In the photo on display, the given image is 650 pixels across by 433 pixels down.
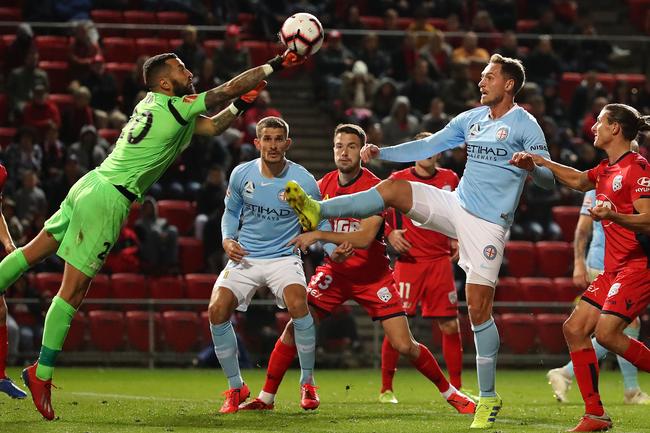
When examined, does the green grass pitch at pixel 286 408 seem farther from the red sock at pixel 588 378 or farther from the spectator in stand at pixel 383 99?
the spectator in stand at pixel 383 99

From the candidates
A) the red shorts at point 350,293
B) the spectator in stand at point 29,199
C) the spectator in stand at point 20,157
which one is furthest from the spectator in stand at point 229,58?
the red shorts at point 350,293

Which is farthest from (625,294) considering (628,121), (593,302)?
(628,121)

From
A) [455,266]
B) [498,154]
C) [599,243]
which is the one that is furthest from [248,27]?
[498,154]

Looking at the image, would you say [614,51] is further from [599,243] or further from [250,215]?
[250,215]

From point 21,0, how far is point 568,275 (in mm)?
9617

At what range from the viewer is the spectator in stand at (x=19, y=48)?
1753cm

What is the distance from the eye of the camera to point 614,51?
20.3 meters

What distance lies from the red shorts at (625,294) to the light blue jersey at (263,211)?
7.57 feet

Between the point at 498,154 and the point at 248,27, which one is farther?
the point at 248,27

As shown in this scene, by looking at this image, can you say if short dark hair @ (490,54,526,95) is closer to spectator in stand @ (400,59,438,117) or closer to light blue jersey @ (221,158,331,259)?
light blue jersey @ (221,158,331,259)

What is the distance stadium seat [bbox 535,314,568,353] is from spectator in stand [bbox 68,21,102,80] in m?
7.70

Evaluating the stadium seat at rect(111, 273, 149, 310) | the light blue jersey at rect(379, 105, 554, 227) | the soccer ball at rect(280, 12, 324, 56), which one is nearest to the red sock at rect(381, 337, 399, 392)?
the light blue jersey at rect(379, 105, 554, 227)

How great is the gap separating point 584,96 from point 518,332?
223 inches

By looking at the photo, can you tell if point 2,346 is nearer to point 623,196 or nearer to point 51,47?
point 623,196
